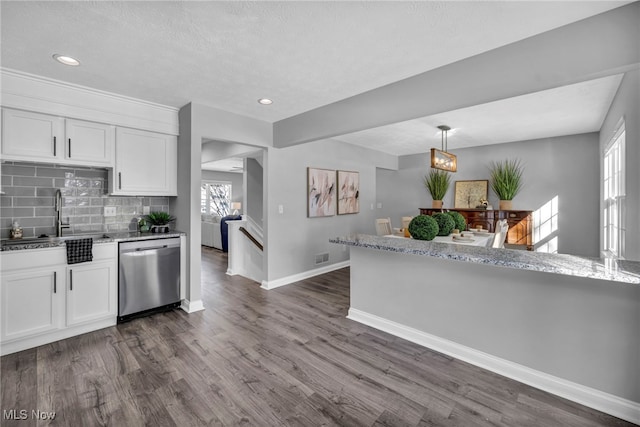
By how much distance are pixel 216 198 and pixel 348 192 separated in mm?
6652

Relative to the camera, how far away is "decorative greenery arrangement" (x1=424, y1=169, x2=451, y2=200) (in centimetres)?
614

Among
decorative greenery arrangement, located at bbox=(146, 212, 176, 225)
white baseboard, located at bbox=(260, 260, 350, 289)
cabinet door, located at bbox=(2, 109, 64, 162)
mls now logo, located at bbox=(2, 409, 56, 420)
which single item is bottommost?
mls now logo, located at bbox=(2, 409, 56, 420)

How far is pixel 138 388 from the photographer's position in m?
1.99

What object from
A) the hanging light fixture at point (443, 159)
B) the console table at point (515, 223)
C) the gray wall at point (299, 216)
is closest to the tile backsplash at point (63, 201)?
the gray wall at point (299, 216)

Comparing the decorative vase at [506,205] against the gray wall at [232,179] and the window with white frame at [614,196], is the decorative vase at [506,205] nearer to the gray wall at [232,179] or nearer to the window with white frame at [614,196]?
the window with white frame at [614,196]

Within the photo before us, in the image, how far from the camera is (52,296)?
2617mm

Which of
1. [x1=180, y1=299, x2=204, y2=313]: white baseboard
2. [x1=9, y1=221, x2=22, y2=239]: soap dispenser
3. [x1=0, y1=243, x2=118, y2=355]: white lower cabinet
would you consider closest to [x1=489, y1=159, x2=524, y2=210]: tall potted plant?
[x1=180, y1=299, x2=204, y2=313]: white baseboard

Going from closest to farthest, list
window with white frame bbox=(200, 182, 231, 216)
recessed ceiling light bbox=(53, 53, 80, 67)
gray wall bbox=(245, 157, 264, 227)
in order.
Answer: recessed ceiling light bbox=(53, 53, 80, 67) → gray wall bbox=(245, 157, 264, 227) → window with white frame bbox=(200, 182, 231, 216)

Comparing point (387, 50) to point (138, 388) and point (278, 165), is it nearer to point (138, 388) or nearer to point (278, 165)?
point (278, 165)

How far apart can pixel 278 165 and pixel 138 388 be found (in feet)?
10.2

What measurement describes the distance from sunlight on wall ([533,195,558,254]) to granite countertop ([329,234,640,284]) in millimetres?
4003

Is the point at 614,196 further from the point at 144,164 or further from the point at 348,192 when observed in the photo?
the point at 144,164

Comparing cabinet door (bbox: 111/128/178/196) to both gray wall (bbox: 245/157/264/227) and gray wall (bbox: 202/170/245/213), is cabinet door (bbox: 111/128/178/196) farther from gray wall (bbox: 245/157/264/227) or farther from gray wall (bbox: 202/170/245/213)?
gray wall (bbox: 202/170/245/213)

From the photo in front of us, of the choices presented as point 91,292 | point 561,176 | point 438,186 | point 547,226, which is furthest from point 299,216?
point 561,176
